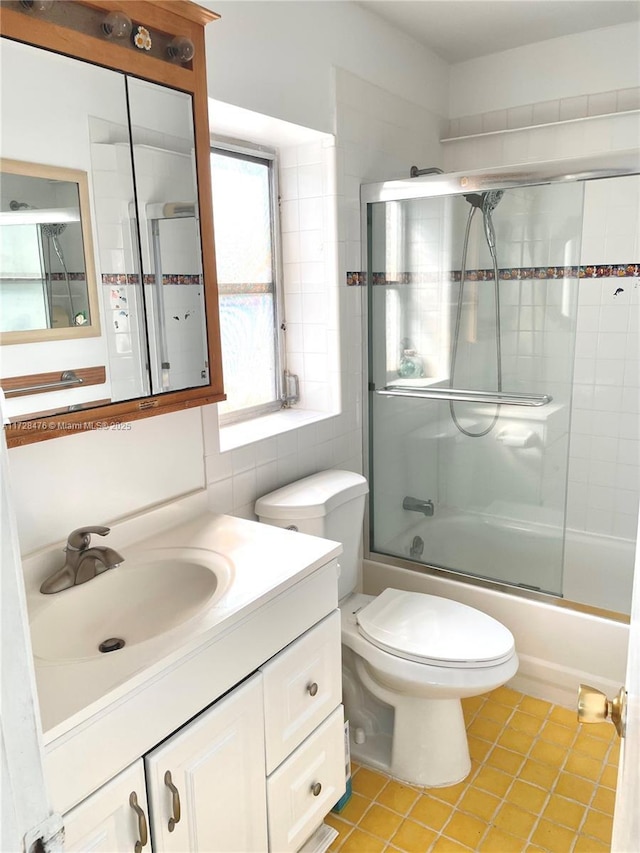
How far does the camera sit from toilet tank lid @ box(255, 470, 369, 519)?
198cm

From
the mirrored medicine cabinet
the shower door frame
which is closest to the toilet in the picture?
the shower door frame

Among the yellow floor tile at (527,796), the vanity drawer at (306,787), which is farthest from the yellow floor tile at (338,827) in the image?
the yellow floor tile at (527,796)

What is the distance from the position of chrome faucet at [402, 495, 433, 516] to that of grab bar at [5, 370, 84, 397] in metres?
1.61

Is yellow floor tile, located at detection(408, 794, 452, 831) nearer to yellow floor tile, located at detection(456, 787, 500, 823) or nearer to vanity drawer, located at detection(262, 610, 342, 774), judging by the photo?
yellow floor tile, located at detection(456, 787, 500, 823)

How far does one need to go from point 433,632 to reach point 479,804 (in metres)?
0.50

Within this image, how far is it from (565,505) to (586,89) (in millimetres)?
1684

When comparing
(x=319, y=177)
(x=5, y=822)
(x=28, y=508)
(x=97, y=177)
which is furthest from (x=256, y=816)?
(x=319, y=177)

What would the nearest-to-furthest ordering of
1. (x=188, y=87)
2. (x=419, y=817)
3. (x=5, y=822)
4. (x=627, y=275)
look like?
(x=5, y=822) → (x=188, y=87) → (x=419, y=817) → (x=627, y=275)

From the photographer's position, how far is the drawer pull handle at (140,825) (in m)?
1.15

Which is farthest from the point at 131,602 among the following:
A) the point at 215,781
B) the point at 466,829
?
the point at 466,829

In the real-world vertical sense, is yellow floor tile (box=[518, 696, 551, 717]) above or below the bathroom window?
below

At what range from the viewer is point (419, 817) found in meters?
1.86

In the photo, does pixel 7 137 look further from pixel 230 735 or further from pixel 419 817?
pixel 419 817

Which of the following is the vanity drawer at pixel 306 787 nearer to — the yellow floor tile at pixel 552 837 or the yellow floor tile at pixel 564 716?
the yellow floor tile at pixel 552 837
